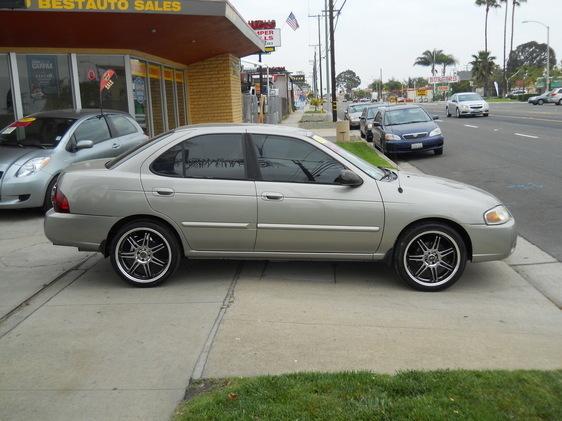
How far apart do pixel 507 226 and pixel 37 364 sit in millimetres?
4161

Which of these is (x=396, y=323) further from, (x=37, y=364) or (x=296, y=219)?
(x=37, y=364)

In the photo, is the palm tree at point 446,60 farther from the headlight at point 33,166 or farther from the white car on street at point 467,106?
the headlight at point 33,166

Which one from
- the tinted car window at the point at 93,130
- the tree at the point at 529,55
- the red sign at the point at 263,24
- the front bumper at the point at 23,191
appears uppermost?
the tree at the point at 529,55

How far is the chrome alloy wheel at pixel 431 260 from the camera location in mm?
5590

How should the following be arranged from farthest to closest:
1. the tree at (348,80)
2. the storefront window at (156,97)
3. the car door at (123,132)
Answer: the tree at (348,80) → the storefront window at (156,97) → the car door at (123,132)

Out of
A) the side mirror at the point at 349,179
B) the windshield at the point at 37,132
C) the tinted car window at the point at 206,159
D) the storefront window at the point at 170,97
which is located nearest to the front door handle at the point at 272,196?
the tinted car window at the point at 206,159

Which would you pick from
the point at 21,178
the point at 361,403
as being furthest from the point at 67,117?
the point at 361,403

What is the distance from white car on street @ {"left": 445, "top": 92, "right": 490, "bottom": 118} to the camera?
121 feet

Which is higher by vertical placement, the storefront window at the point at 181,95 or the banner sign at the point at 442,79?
the banner sign at the point at 442,79

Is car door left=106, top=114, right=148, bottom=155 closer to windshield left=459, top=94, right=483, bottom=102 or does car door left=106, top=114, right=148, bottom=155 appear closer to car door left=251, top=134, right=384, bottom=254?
car door left=251, top=134, right=384, bottom=254

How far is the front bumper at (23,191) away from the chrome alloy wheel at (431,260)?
554cm

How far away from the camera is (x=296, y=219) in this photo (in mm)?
5500

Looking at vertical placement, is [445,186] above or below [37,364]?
above

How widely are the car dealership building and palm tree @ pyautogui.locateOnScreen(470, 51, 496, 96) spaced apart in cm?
8879
